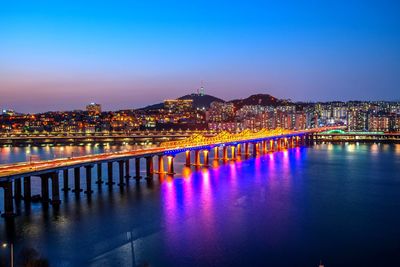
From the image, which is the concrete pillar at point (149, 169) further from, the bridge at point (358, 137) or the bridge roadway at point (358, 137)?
the bridge roadway at point (358, 137)

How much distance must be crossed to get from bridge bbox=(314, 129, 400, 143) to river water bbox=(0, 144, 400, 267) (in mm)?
55847

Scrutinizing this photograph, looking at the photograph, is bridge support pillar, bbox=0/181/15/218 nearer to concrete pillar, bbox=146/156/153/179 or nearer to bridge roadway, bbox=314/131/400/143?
concrete pillar, bbox=146/156/153/179

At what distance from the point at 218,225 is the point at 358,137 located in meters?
78.5

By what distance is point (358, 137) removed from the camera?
A: 9538 cm

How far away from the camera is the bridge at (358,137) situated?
89.7m

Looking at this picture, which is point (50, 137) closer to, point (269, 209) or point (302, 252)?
point (269, 209)

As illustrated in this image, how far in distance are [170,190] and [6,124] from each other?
390 ft

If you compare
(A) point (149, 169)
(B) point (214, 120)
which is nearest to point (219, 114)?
(B) point (214, 120)

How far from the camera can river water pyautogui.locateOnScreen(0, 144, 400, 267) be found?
18422 mm

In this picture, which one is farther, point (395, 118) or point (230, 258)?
point (395, 118)

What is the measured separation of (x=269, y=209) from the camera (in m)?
27.1

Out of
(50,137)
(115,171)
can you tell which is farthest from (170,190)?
(50,137)

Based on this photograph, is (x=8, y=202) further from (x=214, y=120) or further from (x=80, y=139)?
(x=214, y=120)

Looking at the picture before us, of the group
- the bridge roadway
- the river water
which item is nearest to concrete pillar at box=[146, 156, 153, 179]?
the river water
